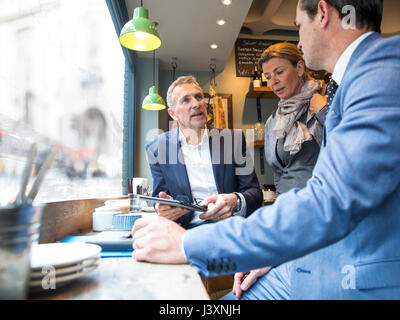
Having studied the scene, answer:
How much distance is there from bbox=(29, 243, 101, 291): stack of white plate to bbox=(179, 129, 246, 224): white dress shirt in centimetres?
133

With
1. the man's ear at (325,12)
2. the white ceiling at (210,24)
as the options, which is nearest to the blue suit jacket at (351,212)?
the man's ear at (325,12)

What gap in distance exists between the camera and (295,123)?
187cm

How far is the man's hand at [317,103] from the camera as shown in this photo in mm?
1803

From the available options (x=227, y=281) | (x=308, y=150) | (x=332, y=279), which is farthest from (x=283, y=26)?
(x=332, y=279)

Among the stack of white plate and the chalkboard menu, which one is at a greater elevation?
the chalkboard menu

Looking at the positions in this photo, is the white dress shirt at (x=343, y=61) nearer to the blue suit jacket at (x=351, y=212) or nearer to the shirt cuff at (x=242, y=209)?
the blue suit jacket at (x=351, y=212)

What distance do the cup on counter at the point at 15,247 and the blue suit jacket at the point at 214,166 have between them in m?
1.47

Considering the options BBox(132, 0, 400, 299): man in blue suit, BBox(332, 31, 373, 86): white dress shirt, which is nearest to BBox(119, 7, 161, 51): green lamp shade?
BBox(332, 31, 373, 86): white dress shirt

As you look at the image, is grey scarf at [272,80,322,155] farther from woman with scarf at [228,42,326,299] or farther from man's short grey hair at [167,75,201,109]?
man's short grey hair at [167,75,201,109]

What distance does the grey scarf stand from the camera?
176 cm
